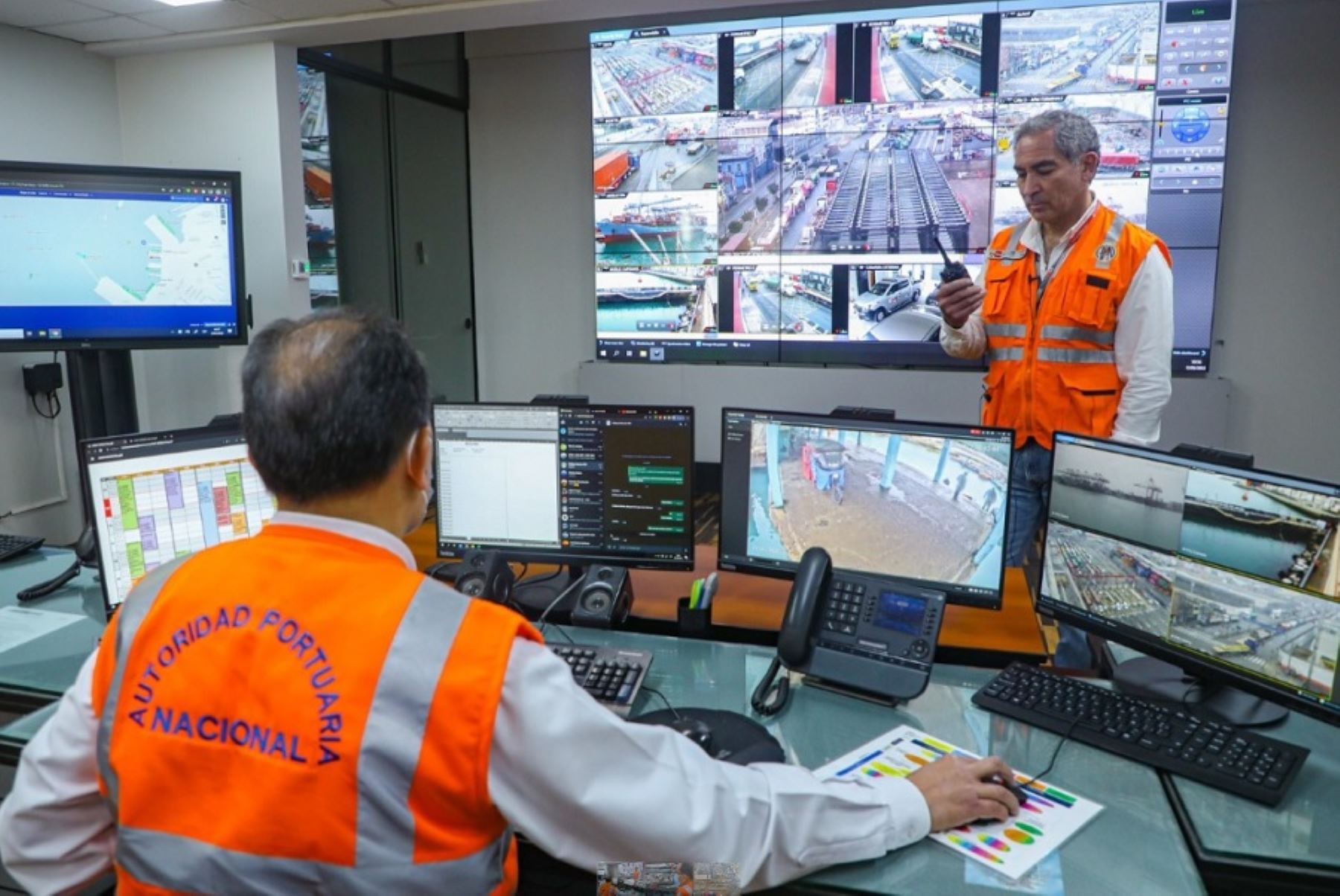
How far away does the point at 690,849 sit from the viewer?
0.95 metres

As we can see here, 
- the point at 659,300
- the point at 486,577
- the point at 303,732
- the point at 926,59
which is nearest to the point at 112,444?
the point at 486,577

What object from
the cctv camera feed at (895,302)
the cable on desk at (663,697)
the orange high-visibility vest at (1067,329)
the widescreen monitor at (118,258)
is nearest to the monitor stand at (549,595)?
the cable on desk at (663,697)

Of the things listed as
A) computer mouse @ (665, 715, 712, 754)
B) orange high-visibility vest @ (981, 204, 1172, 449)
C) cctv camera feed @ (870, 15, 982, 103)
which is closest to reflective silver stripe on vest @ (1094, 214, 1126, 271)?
orange high-visibility vest @ (981, 204, 1172, 449)

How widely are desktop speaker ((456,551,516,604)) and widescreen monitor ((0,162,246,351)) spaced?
94.6 inches

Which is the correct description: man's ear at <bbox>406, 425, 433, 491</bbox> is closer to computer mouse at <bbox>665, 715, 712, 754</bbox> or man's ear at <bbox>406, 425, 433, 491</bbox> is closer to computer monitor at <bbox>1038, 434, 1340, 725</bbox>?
computer mouse at <bbox>665, 715, 712, 754</bbox>

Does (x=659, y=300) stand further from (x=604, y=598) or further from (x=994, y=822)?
(x=994, y=822)

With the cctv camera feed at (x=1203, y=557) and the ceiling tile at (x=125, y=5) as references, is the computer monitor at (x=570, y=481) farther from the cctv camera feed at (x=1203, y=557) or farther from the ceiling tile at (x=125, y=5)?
the ceiling tile at (x=125, y=5)

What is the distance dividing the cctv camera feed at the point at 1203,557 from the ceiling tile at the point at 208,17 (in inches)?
141

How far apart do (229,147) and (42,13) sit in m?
0.82

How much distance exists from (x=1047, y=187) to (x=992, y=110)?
199 cm

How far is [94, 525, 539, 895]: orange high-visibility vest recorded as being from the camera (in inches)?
33.2

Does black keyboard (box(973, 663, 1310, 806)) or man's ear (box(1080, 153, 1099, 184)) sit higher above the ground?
man's ear (box(1080, 153, 1099, 184))

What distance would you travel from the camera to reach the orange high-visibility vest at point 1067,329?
2.52 meters

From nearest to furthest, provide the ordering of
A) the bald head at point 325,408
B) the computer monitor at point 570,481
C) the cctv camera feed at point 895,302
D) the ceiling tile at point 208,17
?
the bald head at point 325,408 → the computer monitor at point 570,481 → the ceiling tile at point 208,17 → the cctv camera feed at point 895,302
